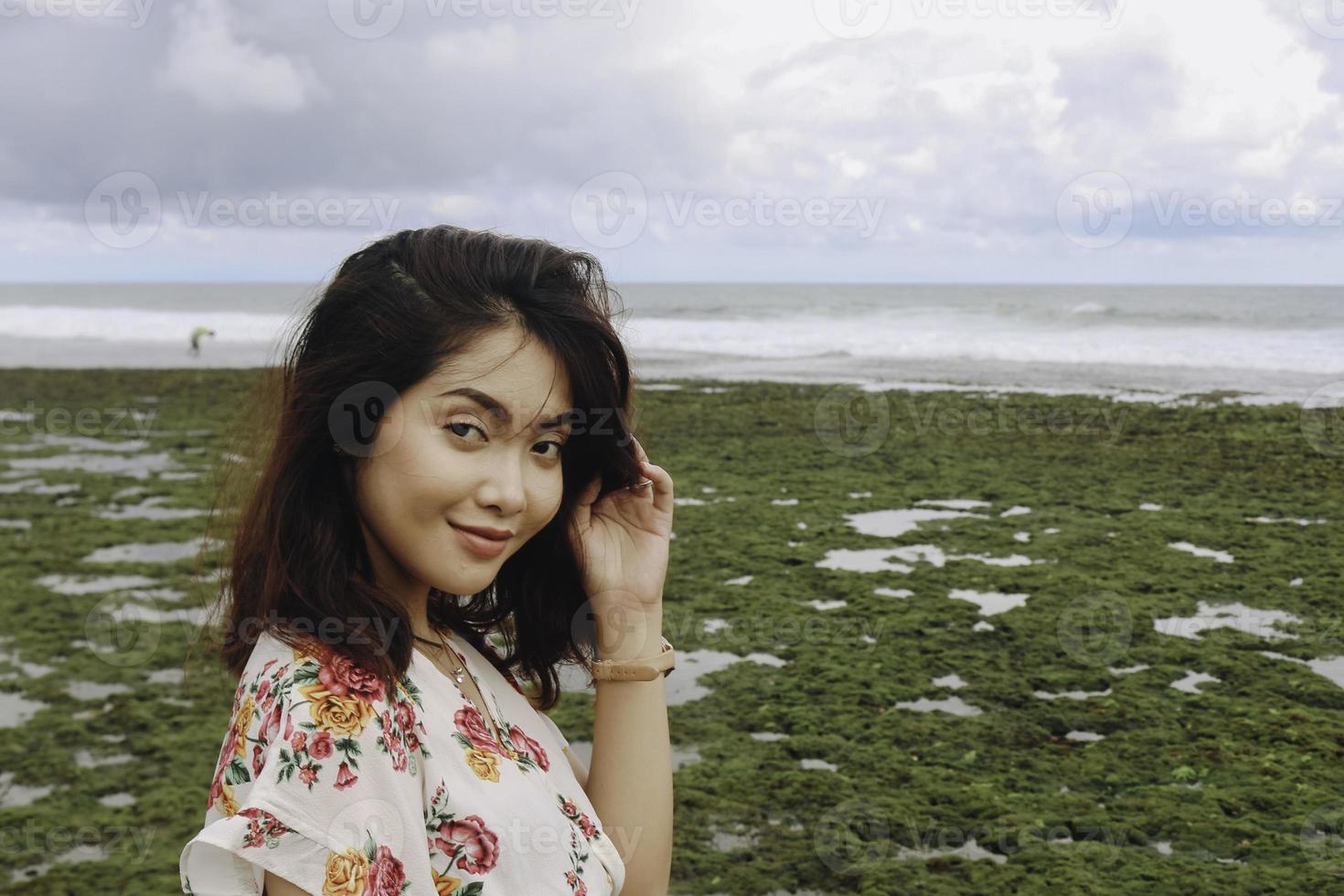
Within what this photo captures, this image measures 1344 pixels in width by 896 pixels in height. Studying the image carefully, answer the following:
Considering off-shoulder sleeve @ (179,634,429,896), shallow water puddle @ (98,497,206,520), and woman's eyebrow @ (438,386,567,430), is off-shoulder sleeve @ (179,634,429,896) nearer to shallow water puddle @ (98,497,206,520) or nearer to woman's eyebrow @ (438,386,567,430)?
woman's eyebrow @ (438,386,567,430)

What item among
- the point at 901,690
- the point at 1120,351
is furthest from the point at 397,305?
the point at 1120,351

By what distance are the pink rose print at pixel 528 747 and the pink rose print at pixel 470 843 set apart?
0.25m

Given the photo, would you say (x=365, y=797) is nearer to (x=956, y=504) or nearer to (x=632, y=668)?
(x=632, y=668)

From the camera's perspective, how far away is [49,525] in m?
9.87

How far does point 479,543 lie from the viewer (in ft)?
6.03

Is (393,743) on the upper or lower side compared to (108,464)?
upper

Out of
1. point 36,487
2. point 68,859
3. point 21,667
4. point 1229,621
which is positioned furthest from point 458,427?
point 36,487

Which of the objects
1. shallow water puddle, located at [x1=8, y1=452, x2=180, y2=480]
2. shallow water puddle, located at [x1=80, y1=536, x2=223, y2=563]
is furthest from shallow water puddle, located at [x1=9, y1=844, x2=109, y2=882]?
shallow water puddle, located at [x1=8, y1=452, x2=180, y2=480]

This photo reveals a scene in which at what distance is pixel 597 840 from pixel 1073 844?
9.49 ft

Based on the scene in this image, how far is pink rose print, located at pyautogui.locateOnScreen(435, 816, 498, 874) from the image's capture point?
163 centimetres

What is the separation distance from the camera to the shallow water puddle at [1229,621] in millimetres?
6633

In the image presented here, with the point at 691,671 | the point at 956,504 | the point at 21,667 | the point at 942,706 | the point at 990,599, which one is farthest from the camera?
the point at 956,504

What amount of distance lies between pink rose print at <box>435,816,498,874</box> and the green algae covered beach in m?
0.77

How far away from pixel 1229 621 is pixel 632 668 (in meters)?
5.70
